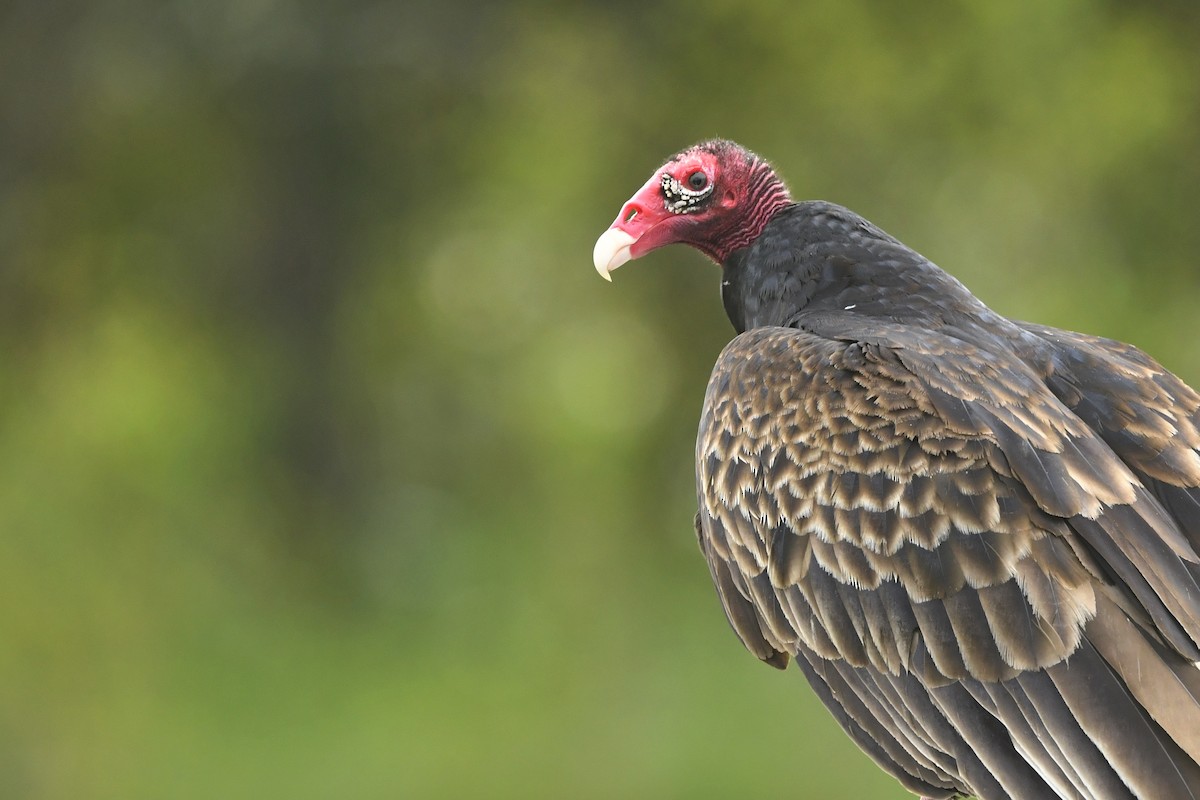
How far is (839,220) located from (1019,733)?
62.1 inches

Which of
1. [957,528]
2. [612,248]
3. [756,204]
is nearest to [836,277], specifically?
[756,204]

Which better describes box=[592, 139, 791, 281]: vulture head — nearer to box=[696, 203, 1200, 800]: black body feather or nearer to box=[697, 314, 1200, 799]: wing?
box=[696, 203, 1200, 800]: black body feather

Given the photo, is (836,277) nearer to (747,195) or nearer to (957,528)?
(747,195)

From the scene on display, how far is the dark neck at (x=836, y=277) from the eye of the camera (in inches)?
147

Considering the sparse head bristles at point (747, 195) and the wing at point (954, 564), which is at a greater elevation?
the sparse head bristles at point (747, 195)

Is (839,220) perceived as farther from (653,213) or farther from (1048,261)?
(1048,261)

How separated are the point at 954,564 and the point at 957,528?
8 cm

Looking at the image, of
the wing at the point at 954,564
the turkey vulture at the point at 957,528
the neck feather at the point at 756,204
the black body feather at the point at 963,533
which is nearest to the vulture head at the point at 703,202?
the neck feather at the point at 756,204

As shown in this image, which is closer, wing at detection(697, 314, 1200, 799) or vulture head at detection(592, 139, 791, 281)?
wing at detection(697, 314, 1200, 799)

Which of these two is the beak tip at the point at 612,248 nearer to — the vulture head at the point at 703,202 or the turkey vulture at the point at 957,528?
the vulture head at the point at 703,202

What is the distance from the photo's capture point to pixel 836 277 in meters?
3.86

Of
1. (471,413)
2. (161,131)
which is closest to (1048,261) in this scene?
(471,413)

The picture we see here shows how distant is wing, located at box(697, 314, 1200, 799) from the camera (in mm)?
2902

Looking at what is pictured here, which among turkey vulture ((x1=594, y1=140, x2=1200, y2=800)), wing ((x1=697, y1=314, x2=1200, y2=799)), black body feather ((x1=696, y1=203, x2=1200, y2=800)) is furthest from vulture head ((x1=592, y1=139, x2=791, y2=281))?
wing ((x1=697, y1=314, x2=1200, y2=799))
